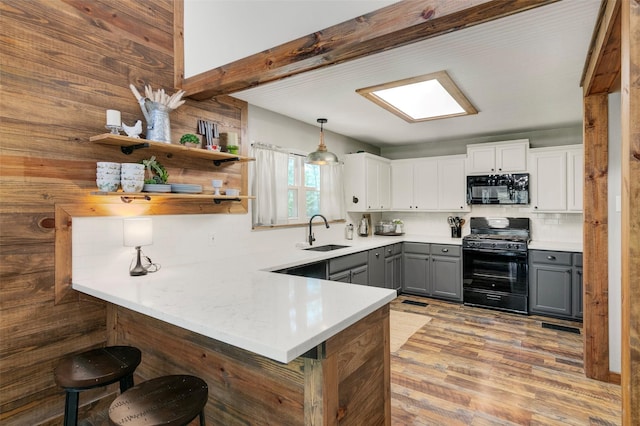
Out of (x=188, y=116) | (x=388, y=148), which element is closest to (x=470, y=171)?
(x=388, y=148)

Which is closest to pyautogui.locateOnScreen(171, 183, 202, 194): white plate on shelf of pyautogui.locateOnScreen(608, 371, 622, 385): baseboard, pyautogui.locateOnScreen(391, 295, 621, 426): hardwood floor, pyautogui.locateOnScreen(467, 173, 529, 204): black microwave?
pyautogui.locateOnScreen(391, 295, 621, 426): hardwood floor

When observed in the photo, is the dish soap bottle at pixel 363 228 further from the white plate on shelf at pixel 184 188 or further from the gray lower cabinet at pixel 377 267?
the white plate on shelf at pixel 184 188

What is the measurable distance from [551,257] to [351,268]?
7.81 feet

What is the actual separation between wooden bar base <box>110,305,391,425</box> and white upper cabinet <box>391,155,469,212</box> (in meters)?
3.73

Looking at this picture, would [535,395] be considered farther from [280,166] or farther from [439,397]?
[280,166]

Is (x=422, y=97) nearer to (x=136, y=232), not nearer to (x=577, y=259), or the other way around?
(x=577, y=259)

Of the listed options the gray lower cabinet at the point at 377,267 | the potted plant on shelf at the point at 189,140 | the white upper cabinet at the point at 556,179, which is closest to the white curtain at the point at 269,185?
the potted plant on shelf at the point at 189,140

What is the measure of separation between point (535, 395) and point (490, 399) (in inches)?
13.8

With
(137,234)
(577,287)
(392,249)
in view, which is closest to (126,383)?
(137,234)

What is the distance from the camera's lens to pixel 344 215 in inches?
196

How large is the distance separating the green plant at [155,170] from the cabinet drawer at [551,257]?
4.13m

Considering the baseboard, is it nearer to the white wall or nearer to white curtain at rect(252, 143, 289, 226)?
the white wall

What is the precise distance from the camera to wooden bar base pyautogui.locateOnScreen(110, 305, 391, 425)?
1.38 metres

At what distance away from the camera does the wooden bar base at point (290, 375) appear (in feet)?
4.53
